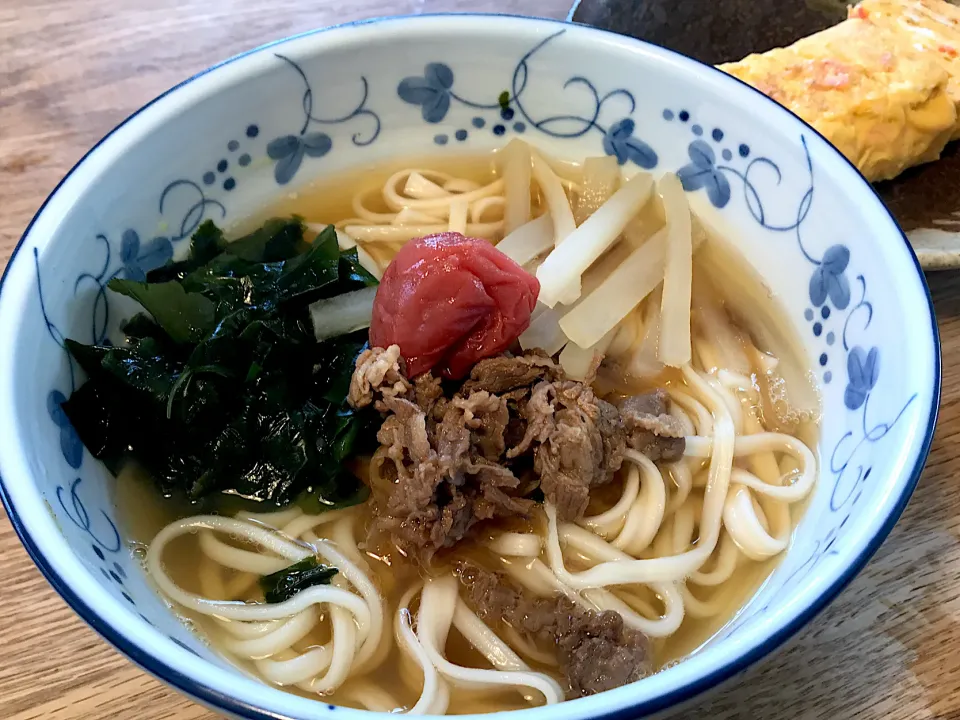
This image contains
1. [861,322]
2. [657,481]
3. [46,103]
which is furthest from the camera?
[46,103]

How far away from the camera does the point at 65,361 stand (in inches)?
58.5

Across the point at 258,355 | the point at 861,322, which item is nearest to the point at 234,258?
the point at 258,355

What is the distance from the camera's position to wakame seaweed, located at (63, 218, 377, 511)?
155 centimetres

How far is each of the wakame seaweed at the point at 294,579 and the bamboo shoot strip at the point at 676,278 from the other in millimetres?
965

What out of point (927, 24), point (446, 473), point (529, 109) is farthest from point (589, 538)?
point (927, 24)

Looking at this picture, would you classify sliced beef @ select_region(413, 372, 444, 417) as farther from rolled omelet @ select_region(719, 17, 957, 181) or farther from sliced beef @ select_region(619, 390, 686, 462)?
rolled omelet @ select_region(719, 17, 957, 181)

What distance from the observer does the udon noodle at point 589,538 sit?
149 cm

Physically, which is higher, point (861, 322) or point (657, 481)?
point (861, 322)

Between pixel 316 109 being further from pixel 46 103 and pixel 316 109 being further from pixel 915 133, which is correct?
pixel 915 133

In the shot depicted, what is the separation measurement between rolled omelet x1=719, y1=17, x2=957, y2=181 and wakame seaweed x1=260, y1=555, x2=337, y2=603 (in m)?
1.84

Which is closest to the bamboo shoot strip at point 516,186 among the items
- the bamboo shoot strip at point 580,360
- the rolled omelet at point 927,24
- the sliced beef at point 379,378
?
the bamboo shoot strip at point 580,360

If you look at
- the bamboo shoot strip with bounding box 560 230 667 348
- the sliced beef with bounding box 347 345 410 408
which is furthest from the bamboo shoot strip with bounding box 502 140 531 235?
the sliced beef with bounding box 347 345 410 408

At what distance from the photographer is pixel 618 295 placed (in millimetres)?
1902

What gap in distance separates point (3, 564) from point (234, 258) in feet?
2.77
